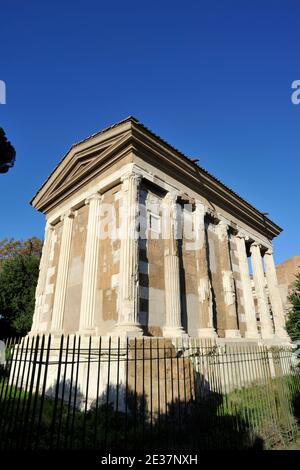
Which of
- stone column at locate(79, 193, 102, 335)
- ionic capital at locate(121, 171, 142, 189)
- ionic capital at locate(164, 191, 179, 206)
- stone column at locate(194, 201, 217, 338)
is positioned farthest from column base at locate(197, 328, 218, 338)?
ionic capital at locate(121, 171, 142, 189)

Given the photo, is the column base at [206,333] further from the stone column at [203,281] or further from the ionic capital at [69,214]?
the ionic capital at [69,214]

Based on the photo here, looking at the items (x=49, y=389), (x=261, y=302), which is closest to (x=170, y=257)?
(x=49, y=389)

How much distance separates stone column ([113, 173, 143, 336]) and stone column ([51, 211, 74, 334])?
384 cm

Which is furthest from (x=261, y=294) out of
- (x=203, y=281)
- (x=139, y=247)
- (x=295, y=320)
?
(x=139, y=247)

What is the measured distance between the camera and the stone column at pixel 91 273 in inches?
382

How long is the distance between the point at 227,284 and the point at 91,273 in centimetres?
644

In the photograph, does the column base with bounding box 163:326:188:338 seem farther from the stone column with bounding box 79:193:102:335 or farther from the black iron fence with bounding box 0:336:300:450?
the stone column with bounding box 79:193:102:335

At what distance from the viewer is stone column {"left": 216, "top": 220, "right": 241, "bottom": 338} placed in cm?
1260

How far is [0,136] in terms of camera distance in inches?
355

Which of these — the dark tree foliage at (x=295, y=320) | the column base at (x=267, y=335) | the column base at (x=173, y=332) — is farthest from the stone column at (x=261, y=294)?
the column base at (x=173, y=332)

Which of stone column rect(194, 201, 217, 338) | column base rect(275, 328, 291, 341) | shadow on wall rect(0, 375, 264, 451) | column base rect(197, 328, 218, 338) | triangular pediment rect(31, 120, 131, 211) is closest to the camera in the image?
shadow on wall rect(0, 375, 264, 451)

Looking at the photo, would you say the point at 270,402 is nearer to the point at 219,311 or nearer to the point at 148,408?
the point at 148,408

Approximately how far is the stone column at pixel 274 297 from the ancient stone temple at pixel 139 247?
130cm

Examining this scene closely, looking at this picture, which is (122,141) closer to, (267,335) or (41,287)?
(41,287)
